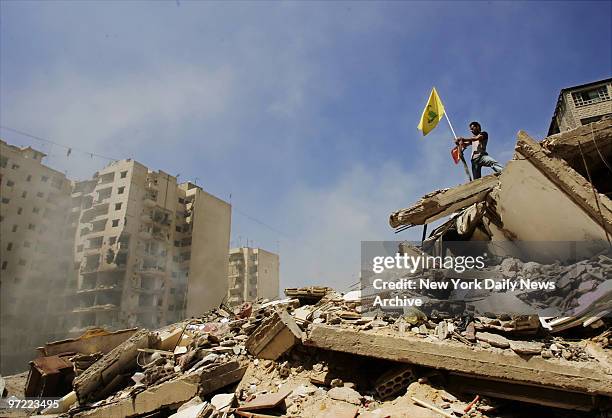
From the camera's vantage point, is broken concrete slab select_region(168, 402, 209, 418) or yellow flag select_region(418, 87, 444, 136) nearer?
broken concrete slab select_region(168, 402, 209, 418)

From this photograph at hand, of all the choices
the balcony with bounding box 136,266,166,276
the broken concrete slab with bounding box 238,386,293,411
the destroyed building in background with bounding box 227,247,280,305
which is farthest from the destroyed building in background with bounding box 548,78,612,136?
the destroyed building in background with bounding box 227,247,280,305

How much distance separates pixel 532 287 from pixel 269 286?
52790 mm

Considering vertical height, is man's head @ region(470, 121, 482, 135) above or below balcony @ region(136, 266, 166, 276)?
above

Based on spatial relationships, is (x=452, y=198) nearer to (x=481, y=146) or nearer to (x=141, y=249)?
(x=481, y=146)

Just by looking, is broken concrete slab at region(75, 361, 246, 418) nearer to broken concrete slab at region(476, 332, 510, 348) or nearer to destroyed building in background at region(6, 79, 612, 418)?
destroyed building in background at region(6, 79, 612, 418)

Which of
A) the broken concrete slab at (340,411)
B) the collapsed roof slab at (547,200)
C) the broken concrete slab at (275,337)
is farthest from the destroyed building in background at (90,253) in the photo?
the collapsed roof slab at (547,200)

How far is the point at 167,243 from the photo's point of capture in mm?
36969

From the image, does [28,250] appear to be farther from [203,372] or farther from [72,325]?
[203,372]

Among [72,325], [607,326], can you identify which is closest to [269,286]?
[72,325]

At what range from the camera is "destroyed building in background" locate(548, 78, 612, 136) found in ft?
72.6

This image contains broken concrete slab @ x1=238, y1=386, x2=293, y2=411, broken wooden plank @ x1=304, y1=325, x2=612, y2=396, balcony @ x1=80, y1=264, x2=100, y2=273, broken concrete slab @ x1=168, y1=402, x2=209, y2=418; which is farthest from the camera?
balcony @ x1=80, y1=264, x2=100, y2=273

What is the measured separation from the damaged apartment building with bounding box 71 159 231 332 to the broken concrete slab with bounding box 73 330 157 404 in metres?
27.9

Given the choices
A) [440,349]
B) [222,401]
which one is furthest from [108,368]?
[440,349]

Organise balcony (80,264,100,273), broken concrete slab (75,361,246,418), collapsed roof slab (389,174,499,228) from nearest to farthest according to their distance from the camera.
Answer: broken concrete slab (75,361,246,418) < collapsed roof slab (389,174,499,228) < balcony (80,264,100,273)
